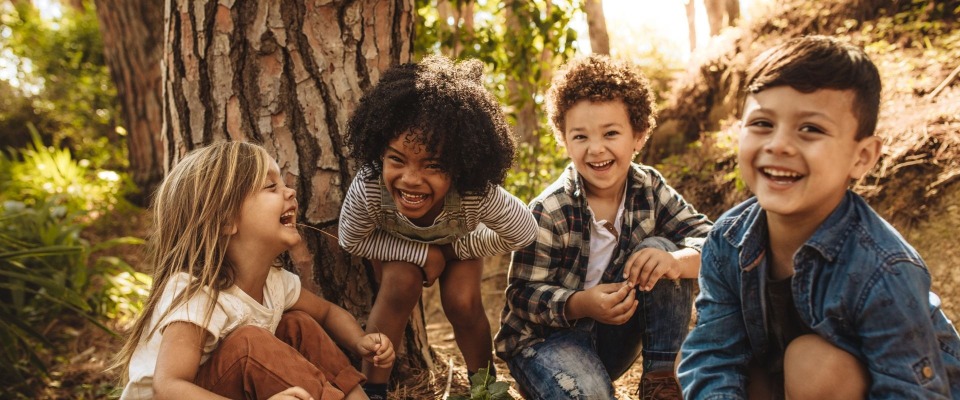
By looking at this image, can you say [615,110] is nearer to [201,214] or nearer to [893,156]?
[201,214]

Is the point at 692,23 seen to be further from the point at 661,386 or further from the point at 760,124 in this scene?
the point at 760,124

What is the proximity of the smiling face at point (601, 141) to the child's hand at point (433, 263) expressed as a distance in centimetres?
59

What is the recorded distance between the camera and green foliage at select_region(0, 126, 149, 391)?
3.52 meters

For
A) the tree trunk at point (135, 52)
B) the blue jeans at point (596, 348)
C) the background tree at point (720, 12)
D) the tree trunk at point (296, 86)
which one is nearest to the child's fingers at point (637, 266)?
the blue jeans at point (596, 348)

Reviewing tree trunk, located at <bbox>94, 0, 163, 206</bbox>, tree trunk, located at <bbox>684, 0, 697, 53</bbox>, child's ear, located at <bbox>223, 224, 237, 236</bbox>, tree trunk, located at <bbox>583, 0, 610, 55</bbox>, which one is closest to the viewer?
child's ear, located at <bbox>223, 224, 237, 236</bbox>

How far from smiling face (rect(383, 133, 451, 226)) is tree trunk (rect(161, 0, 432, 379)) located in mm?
491

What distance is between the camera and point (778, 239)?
6.49 ft

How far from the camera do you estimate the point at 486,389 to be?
2.47 meters

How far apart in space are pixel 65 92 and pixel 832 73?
9157mm

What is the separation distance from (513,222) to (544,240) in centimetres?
19

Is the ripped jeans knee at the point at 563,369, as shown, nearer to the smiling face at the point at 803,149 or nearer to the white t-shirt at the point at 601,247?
the white t-shirt at the point at 601,247

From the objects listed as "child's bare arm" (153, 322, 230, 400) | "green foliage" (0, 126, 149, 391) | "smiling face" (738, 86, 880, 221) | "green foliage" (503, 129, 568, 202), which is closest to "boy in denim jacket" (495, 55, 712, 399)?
"smiling face" (738, 86, 880, 221)

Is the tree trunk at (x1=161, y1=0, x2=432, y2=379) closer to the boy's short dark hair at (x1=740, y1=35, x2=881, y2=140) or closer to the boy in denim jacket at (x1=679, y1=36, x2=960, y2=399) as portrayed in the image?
the boy in denim jacket at (x1=679, y1=36, x2=960, y2=399)

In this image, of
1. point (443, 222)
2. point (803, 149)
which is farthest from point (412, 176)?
point (803, 149)
